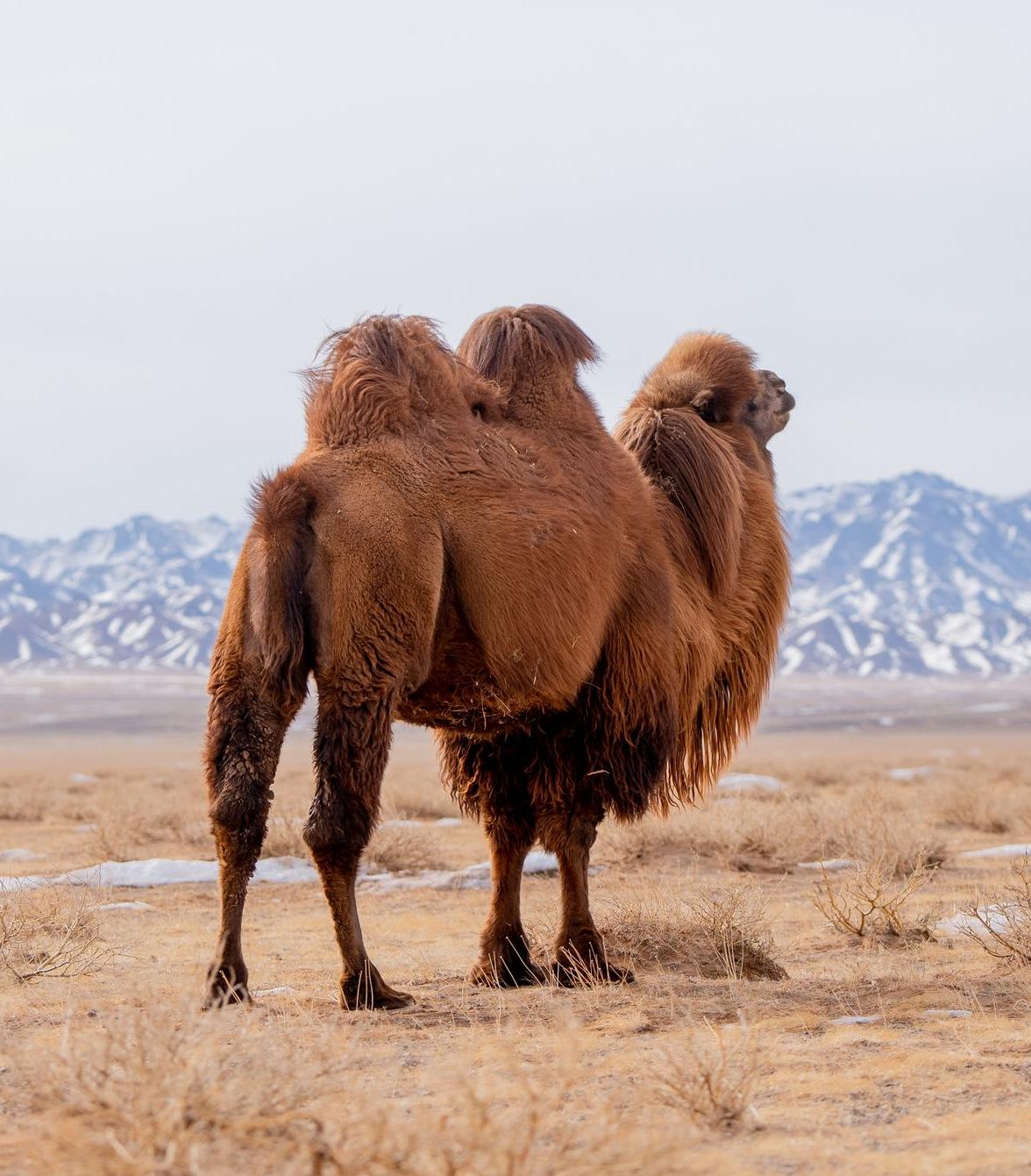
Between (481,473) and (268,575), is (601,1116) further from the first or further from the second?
(481,473)

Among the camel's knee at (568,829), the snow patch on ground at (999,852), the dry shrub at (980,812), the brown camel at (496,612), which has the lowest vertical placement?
the dry shrub at (980,812)

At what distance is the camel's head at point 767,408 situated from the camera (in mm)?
8742

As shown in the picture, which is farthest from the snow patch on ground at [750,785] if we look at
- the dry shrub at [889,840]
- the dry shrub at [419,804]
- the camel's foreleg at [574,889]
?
the camel's foreleg at [574,889]

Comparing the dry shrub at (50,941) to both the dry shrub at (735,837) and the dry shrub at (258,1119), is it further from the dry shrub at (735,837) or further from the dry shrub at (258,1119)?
the dry shrub at (735,837)

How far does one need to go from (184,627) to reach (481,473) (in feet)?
617

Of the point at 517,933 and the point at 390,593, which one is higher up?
the point at 390,593

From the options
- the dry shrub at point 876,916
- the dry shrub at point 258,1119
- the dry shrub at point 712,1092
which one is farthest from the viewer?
the dry shrub at point 876,916

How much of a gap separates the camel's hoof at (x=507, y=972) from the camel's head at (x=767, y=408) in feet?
11.4

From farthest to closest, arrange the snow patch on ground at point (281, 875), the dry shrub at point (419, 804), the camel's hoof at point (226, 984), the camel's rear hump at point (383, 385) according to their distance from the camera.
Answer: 1. the dry shrub at point (419, 804)
2. the snow patch on ground at point (281, 875)
3. the camel's rear hump at point (383, 385)
4. the camel's hoof at point (226, 984)

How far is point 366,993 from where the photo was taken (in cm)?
582

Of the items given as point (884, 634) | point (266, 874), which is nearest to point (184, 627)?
point (884, 634)

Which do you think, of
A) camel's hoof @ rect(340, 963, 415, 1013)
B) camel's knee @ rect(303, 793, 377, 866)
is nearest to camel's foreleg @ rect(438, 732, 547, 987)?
camel's hoof @ rect(340, 963, 415, 1013)

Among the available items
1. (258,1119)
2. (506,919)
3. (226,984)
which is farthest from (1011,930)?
(258,1119)

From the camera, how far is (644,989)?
249 inches
